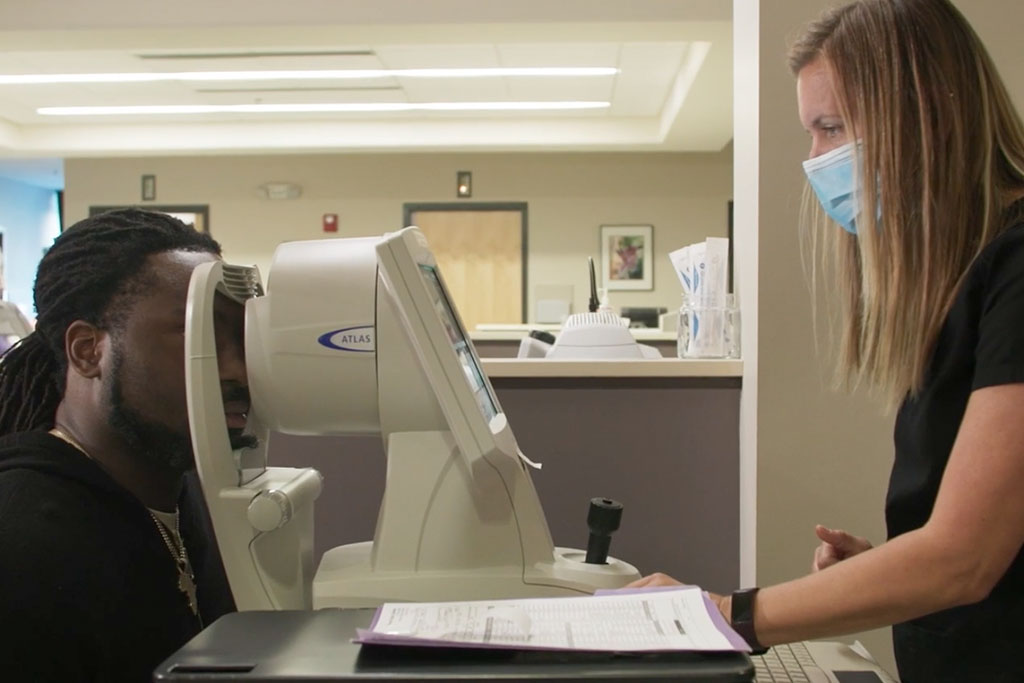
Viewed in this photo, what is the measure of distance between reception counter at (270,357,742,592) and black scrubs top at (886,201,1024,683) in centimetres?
86

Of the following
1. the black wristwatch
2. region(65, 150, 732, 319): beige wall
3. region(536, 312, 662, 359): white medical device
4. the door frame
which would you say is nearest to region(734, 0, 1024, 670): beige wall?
region(536, 312, 662, 359): white medical device

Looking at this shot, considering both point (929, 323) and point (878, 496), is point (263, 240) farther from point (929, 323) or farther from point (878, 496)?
point (929, 323)

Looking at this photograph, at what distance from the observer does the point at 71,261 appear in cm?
100

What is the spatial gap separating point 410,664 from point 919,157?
70cm

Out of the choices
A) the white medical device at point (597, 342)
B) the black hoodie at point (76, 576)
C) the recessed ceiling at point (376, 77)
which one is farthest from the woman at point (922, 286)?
the recessed ceiling at point (376, 77)

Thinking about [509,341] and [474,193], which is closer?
[509,341]

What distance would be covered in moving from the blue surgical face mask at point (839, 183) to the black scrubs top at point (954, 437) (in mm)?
168

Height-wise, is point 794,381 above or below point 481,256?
below

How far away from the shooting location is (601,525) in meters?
0.87

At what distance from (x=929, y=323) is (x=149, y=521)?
87 cm

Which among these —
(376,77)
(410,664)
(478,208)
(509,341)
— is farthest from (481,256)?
(410,664)

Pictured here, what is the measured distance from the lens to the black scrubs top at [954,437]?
2.44 ft

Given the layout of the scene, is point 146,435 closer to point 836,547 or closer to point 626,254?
point 836,547

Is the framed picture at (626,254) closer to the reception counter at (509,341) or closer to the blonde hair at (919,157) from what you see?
the reception counter at (509,341)
